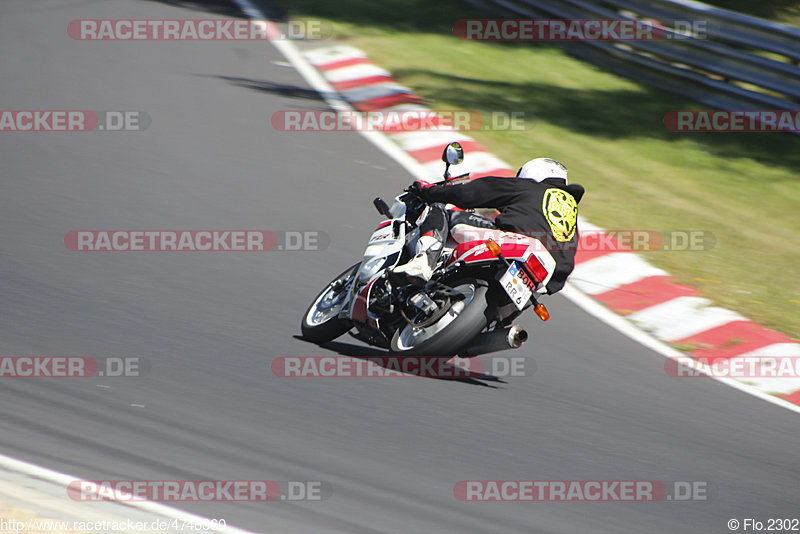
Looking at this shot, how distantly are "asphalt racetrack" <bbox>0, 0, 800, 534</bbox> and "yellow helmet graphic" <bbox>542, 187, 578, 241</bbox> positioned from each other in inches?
40.7

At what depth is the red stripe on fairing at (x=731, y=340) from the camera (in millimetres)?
7637

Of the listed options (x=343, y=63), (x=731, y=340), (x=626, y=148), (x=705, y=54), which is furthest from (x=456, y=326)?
(x=705, y=54)

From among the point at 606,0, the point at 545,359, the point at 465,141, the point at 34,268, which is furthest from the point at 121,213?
the point at 606,0

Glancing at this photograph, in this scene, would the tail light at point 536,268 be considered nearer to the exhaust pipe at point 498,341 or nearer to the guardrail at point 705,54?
the exhaust pipe at point 498,341

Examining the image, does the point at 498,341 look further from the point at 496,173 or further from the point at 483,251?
the point at 496,173

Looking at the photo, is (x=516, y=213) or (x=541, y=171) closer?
(x=516, y=213)

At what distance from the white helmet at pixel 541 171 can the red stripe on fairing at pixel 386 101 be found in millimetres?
5904

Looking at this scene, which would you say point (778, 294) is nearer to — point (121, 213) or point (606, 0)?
point (121, 213)

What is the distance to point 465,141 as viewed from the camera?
1146 cm

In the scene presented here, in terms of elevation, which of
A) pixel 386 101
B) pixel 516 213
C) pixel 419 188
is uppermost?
pixel 386 101

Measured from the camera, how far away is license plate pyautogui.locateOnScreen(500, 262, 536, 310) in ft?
19.3

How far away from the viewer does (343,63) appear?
13.9m

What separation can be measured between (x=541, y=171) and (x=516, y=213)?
17.7 inches

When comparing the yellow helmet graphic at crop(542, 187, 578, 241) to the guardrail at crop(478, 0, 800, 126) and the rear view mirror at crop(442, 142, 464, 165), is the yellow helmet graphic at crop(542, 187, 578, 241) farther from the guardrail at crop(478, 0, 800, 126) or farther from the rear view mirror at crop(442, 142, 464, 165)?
the guardrail at crop(478, 0, 800, 126)
